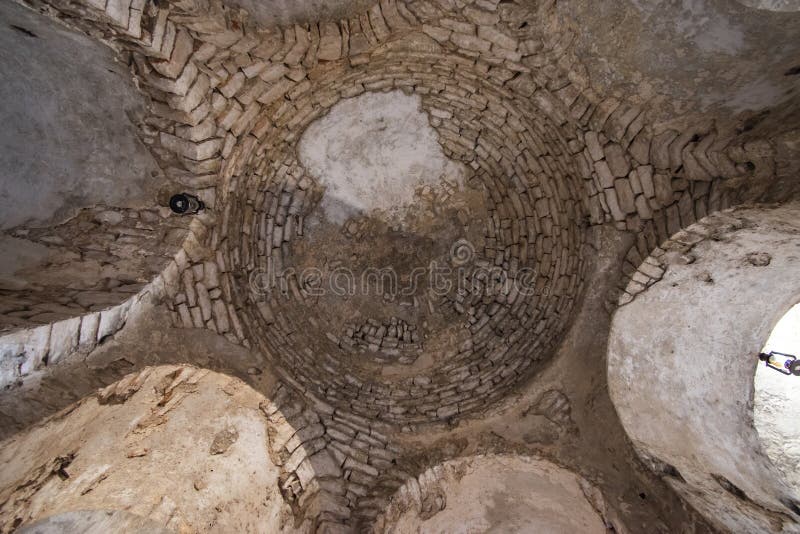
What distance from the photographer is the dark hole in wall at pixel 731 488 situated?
10.1 feet

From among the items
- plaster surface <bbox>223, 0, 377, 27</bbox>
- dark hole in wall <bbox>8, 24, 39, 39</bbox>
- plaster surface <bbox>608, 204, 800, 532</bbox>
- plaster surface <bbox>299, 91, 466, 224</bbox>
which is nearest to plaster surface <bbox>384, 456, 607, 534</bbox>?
plaster surface <bbox>608, 204, 800, 532</bbox>

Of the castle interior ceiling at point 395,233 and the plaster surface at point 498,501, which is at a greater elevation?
the castle interior ceiling at point 395,233

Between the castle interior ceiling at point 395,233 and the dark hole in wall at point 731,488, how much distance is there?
2 centimetres

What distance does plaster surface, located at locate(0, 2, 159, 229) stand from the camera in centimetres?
334

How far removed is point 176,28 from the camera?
3.62 metres

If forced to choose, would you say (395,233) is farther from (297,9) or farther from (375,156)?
(297,9)

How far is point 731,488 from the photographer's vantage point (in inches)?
123

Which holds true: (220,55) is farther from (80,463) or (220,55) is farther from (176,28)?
(80,463)

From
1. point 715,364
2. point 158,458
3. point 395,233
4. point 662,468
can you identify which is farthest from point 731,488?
point 158,458

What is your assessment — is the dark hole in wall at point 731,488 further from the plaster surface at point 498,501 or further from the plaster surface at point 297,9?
the plaster surface at point 297,9

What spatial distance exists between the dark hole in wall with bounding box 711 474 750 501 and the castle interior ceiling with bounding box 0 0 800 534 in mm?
25

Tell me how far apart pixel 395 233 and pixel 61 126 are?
9.74 feet

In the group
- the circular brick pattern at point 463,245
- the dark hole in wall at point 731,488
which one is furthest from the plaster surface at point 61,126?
the dark hole in wall at point 731,488

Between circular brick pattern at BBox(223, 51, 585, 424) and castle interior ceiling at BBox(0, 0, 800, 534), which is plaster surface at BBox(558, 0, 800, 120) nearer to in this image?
castle interior ceiling at BBox(0, 0, 800, 534)
